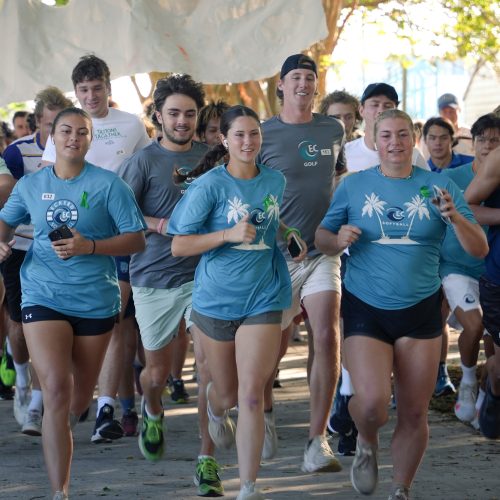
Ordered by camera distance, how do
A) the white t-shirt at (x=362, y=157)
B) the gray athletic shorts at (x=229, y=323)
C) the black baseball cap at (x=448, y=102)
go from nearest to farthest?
the gray athletic shorts at (x=229, y=323) → the white t-shirt at (x=362, y=157) → the black baseball cap at (x=448, y=102)

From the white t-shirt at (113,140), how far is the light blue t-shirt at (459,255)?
2.36 metres

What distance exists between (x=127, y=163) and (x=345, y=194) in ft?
6.50

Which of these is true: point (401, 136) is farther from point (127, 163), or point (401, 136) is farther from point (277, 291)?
point (127, 163)

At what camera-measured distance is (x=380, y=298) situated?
22.5 ft

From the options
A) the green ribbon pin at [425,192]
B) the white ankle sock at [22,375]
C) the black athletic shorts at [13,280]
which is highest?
the green ribbon pin at [425,192]

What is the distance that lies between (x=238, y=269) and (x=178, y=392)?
13.6 feet

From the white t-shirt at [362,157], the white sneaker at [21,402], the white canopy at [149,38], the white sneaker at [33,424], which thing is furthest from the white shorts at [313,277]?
the white canopy at [149,38]

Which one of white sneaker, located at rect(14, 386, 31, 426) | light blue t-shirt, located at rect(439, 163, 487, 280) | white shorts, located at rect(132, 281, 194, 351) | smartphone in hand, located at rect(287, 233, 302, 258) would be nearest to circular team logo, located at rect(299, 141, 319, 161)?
white shorts, located at rect(132, 281, 194, 351)

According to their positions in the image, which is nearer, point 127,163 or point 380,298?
point 380,298

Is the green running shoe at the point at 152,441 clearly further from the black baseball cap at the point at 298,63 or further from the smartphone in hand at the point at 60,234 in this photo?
the black baseball cap at the point at 298,63

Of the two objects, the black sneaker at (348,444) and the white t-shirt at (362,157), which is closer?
the black sneaker at (348,444)

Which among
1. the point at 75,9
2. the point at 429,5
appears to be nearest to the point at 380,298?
the point at 75,9

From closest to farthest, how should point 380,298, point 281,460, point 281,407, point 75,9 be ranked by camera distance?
point 380,298 → point 281,460 → point 281,407 → point 75,9

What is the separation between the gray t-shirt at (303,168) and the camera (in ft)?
27.3
